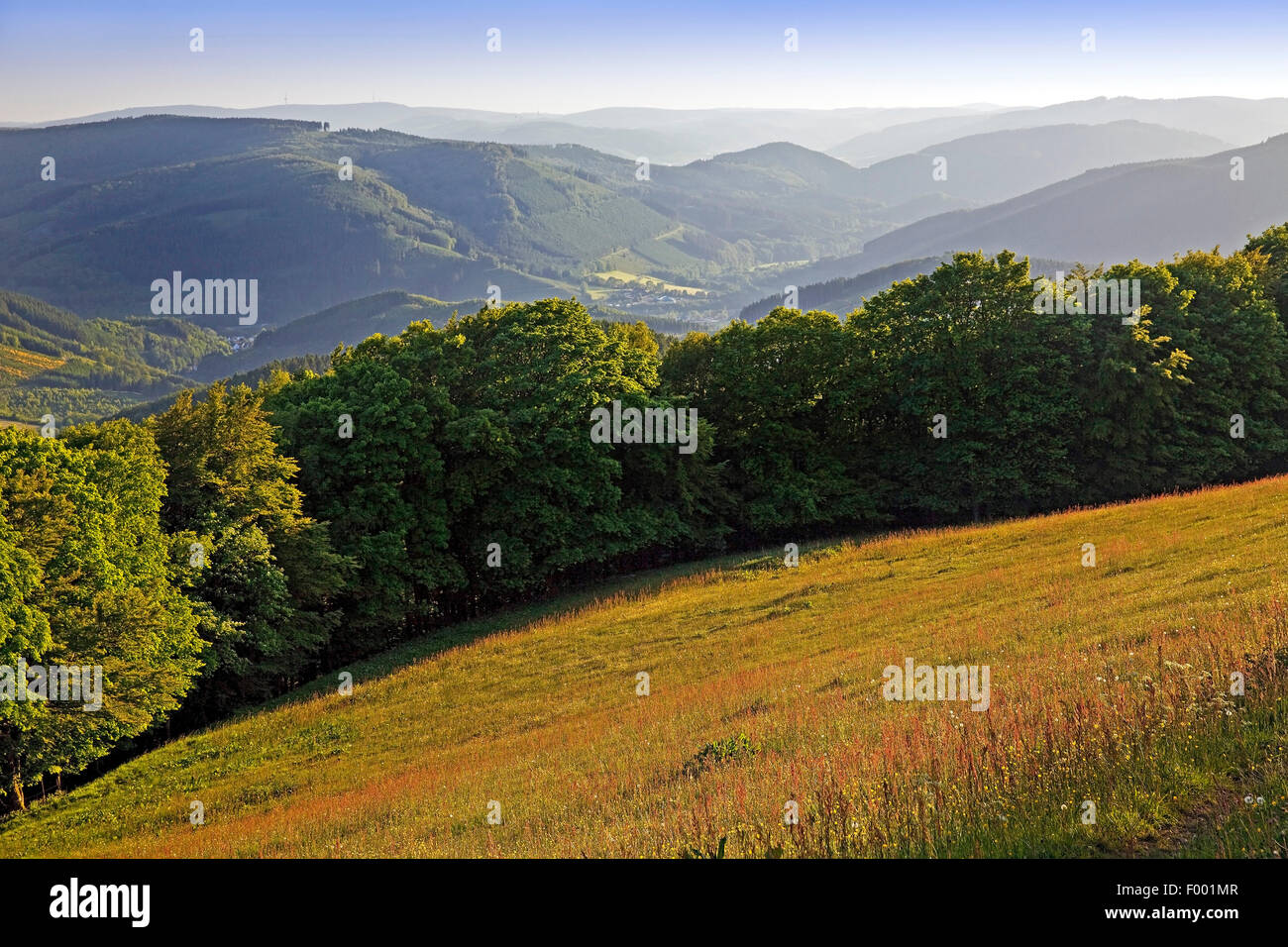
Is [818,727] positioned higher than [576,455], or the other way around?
[576,455]

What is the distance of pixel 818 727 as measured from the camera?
14062mm

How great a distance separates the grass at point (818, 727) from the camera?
7.72 meters

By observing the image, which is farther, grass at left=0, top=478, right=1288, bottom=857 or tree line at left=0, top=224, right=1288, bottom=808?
tree line at left=0, top=224, right=1288, bottom=808

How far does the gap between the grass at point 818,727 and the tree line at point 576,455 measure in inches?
199

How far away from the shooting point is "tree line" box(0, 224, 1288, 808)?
35.9 metres

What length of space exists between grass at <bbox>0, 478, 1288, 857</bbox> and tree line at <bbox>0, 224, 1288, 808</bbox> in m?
5.06

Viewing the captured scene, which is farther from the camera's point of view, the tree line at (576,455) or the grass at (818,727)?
the tree line at (576,455)

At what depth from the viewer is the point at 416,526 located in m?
47.8

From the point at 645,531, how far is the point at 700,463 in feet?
23.5

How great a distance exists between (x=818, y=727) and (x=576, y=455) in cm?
3662

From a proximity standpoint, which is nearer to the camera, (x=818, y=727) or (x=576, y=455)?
(x=818, y=727)

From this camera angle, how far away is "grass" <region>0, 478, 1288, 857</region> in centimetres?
772
